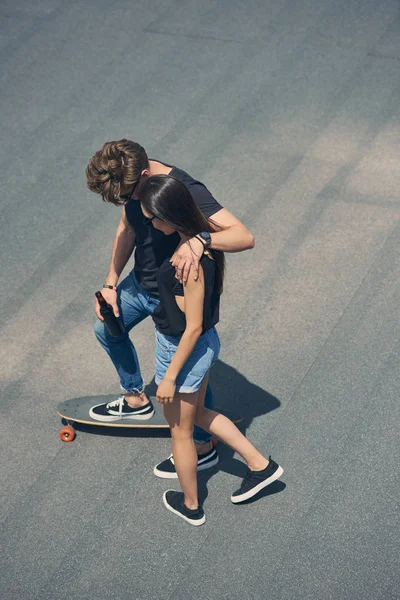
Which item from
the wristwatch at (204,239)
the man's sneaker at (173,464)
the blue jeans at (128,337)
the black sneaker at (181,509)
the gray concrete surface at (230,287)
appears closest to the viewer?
the wristwatch at (204,239)

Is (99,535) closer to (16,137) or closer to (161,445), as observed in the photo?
(161,445)

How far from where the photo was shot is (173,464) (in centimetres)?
491

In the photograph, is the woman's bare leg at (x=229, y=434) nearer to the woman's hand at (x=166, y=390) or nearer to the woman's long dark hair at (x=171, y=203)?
the woman's hand at (x=166, y=390)

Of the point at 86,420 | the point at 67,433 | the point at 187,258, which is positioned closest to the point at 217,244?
the point at 187,258

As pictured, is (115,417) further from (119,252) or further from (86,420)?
(119,252)

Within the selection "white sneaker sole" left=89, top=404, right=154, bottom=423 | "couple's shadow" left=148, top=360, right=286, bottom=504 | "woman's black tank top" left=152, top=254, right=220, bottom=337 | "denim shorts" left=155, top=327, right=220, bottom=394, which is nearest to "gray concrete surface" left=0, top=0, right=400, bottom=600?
"couple's shadow" left=148, top=360, right=286, bottom=504

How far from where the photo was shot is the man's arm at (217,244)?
3891mm

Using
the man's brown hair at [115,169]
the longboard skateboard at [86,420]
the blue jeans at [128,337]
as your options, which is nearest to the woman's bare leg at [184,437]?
the blue jeans at [128,337]

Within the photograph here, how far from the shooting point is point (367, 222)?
263 inches

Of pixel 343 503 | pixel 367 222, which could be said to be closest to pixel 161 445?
pixel 343 503

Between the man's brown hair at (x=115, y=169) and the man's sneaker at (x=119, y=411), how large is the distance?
1630mm

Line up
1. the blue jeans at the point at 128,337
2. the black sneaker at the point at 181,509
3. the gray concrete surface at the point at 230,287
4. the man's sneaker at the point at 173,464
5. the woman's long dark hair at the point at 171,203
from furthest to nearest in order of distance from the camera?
the man's sneaker at the point at 173,464 < the blue jeans at the point at 128,337 < the black sneaker at the point at 181,509 < the gray concrete surface at the point at 230,287 < the woman's long dark hair at the point at 171,203

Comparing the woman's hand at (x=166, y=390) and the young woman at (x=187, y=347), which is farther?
the woman's hand at (x=166, y=390)

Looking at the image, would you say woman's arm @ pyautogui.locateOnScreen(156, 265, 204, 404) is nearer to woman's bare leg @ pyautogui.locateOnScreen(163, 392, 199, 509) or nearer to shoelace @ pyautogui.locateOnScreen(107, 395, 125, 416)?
woman's bare leg @ pyautogui.locateOnScreen(163, 392, 199, 509)
